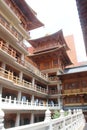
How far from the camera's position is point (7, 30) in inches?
677

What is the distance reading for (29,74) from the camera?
21859 mm

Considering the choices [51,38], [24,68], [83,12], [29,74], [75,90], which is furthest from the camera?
[51,38]

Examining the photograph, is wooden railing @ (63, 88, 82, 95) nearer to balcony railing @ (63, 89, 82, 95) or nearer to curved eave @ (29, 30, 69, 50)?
balcony railing @ (63, 89, 82, 95)

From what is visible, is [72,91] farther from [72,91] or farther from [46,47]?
[46,47]

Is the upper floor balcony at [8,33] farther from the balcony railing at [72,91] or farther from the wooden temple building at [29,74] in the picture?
the balcony railing at [72,91]

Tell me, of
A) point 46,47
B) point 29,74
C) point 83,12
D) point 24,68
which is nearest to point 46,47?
point 46,47

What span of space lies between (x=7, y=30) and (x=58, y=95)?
1342 centimetres

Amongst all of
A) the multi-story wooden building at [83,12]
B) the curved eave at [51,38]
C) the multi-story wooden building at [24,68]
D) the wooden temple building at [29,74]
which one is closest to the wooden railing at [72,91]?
the wooden temple building at [29,74]

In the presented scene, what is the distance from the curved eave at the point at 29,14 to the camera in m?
21.4

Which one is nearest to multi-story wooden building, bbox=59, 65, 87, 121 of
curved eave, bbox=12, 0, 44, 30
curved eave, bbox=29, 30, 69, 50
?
curved eave, bbox=29, 30, 69, 50

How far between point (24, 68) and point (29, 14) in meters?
8.79

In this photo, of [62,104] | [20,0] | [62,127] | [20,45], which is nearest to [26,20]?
[20,0]

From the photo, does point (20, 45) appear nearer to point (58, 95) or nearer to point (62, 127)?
point (58, 95)

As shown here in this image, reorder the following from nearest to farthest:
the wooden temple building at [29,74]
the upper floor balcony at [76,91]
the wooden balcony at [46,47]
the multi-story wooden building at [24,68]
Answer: the multi-story wooden building at [24,68]
the wooden temple building at [29,74]
the upper floor balcony at [76,91]
the wooden balcony at [46,47]
